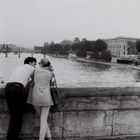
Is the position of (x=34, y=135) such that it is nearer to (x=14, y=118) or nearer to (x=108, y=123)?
(x=14, y=118)

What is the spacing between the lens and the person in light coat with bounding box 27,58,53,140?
4246 mm

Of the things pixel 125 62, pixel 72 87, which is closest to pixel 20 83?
pixel 72 87

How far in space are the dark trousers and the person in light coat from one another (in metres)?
0.17

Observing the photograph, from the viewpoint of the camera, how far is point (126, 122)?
5.04m

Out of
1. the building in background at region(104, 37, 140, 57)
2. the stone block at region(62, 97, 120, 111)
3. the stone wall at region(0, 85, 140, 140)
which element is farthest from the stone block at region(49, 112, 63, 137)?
the building in background at region(104, 37, 140, 57)

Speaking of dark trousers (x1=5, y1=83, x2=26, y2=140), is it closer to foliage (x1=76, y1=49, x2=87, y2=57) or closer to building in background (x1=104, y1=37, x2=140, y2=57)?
foliage (x1=76, y1=49, x2=87, y2=57)

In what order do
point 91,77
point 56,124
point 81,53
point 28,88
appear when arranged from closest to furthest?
point 28,88 → point 56,124 → point 91,77 → point 81,53

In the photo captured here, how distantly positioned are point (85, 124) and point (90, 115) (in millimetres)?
175

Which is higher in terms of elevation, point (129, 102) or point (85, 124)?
point (129, 102)

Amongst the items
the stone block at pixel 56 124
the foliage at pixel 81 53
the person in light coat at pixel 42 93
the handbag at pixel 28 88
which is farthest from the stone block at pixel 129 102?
the foliage at pixel 81 53

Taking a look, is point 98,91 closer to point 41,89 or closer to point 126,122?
point 126,122

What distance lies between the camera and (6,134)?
183 inches

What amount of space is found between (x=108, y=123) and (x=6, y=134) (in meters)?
1.72

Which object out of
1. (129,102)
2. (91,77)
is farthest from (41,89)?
(91,77)
